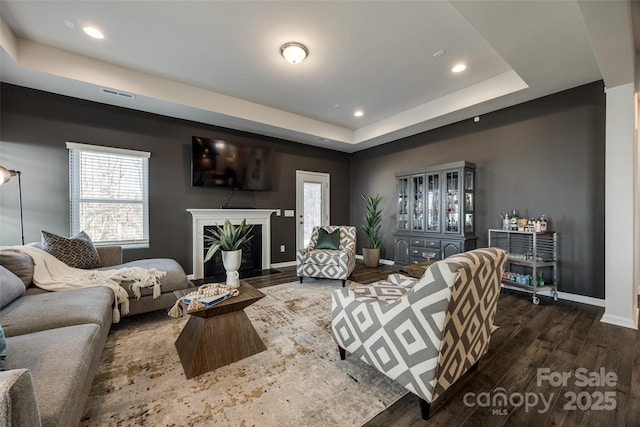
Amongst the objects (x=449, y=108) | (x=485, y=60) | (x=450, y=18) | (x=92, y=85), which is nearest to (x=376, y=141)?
(x=449, y=108)

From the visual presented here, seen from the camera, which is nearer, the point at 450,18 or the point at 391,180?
the point at 450,18

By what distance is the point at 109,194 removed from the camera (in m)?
3.80

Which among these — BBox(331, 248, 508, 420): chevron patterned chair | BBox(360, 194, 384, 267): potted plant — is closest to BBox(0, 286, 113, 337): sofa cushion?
BBox(331, 248, 508, 420): chevron patterned chair

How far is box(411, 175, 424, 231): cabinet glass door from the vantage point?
4676 millimetres

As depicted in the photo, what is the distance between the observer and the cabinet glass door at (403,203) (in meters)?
4.96

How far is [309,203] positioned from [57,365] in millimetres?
5051

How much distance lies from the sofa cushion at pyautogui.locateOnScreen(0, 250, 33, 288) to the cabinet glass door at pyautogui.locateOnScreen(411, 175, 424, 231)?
4998 mm

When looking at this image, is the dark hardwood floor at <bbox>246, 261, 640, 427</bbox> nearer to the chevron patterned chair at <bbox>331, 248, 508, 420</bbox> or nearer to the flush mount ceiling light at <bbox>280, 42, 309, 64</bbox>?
the chevron patterned chair at <bbox>331, 248, 508, 420</bbox>

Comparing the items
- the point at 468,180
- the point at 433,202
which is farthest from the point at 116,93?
the point at 468,180

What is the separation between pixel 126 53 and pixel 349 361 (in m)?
4.04

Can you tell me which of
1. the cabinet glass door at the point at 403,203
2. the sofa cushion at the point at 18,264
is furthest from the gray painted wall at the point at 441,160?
the sofa cushion at the point at 18,264

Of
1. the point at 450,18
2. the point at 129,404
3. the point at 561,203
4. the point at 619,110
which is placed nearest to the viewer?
the point at 129,404

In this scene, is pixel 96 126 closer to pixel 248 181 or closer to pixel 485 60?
pixel 248 181

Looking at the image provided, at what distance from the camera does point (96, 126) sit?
370cm
